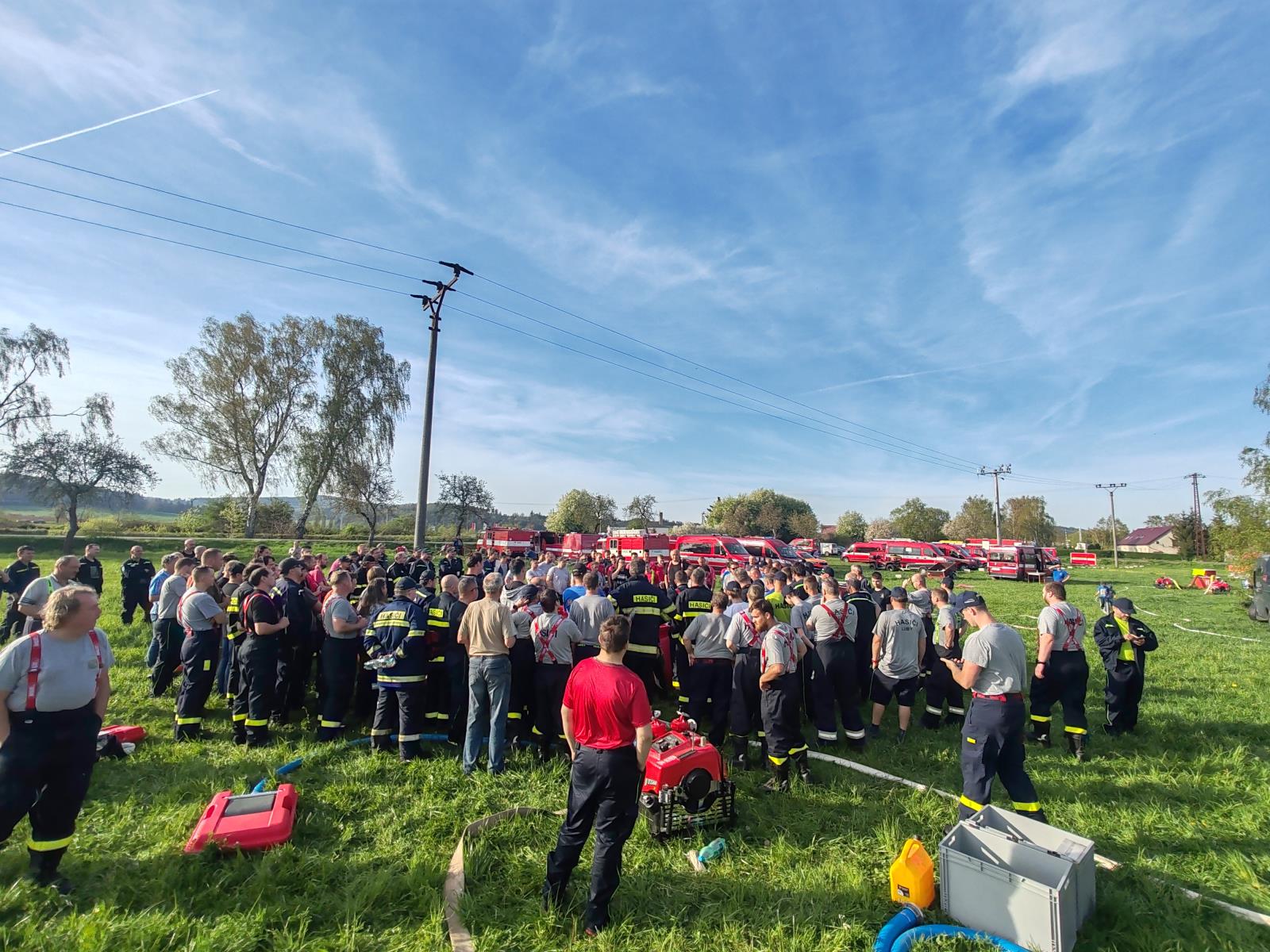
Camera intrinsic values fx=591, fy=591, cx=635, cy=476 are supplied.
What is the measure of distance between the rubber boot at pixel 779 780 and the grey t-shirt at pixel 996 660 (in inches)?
77.3

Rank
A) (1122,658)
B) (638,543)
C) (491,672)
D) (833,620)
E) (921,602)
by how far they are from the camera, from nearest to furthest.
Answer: (491,672)
(833,620)
(1122,658)
(921,602)
(638,543)

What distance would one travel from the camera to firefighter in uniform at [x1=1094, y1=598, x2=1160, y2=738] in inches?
285

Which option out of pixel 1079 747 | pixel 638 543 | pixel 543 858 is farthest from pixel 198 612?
pixel 638 543

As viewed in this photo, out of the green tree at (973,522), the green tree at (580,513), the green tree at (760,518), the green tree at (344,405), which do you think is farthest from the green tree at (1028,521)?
the green tree at (344,405)

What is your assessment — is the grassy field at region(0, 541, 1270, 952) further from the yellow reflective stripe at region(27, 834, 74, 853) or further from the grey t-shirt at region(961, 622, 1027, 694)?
the grey t-shirt at region(961, 622, 1027, 694)

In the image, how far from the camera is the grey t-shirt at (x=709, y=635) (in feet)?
21.8

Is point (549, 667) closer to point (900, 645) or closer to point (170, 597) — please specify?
point (900, 645)

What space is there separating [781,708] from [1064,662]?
361cm

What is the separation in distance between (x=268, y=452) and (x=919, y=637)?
135ft

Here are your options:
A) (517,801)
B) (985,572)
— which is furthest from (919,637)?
(985,572)

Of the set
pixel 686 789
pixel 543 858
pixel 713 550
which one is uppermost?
pixel 713 550

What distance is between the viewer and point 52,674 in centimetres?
371

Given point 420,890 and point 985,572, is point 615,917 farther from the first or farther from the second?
point 985,572

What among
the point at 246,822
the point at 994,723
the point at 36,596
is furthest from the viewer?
the point at 36,596
